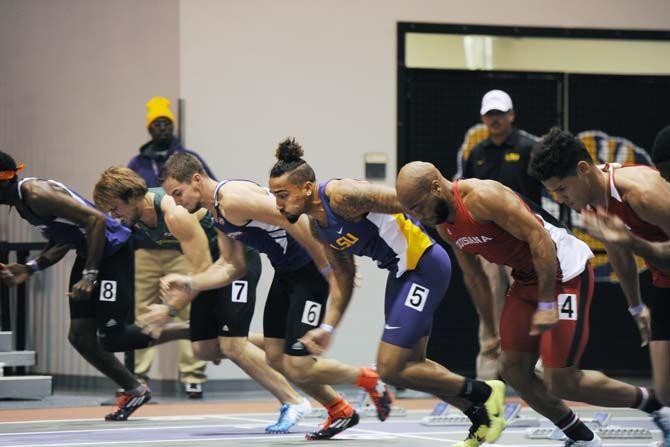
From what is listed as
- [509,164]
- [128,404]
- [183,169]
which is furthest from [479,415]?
[128,404]

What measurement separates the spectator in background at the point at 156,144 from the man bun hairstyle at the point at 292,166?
460 centimetres

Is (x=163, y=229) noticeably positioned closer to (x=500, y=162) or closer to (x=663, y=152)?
(x=500, y=162)

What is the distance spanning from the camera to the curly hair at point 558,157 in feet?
24.0

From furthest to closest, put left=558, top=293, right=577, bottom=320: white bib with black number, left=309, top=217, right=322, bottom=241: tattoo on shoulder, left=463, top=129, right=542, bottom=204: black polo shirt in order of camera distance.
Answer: left=463, top=129, right=542, bottom=204: black polo shirt
left=309, top=217, right=322, bottom=241: tattoo on shoulder
left=558, top=293, right=577, bottom=320: white bib with black number

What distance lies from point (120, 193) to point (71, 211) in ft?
1.79

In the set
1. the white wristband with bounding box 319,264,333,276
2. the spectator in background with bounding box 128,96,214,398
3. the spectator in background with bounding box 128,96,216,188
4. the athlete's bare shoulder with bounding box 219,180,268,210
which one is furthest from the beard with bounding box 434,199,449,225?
the spectator in background with bounding box 128,96,216,188

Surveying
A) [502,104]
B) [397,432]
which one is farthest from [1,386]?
[502,104]

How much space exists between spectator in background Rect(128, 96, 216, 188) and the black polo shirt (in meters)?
2.87

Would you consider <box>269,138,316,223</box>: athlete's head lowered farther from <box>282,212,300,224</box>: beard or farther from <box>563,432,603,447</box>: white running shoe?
<box>563,432,603,447</box>: white running shoe

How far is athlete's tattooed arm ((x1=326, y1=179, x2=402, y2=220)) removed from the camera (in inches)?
313

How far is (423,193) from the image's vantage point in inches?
291

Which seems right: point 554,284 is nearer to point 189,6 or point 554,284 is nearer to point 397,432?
point 397,432

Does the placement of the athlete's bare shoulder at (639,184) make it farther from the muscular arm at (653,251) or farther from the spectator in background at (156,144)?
the spectator in background at (156,144)

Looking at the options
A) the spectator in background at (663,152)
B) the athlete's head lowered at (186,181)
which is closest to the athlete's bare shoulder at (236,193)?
the athlete's head lowered at (186,181)
